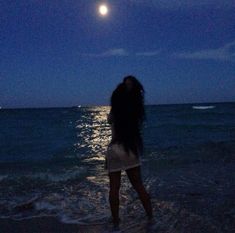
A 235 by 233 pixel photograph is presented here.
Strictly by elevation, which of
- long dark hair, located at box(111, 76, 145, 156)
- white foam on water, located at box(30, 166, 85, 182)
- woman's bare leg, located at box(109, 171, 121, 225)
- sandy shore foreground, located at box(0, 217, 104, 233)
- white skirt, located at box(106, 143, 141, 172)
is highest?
long dark hair, located at box(111, 76, 145, 156)

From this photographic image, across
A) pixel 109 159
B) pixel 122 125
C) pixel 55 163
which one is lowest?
pixel 55 163

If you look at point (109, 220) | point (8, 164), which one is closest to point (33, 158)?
point (8, 164)

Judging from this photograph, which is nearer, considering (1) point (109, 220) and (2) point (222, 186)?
(1) point (109, 220)

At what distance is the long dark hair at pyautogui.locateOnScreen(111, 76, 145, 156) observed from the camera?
4.99 meters

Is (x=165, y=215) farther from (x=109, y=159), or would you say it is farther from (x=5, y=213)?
(x=5, y=213)

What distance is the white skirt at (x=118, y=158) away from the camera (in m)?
5.00

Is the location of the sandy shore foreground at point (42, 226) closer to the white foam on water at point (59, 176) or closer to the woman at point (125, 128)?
the woman at point (125, 128)

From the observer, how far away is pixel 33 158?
1563 centimetres

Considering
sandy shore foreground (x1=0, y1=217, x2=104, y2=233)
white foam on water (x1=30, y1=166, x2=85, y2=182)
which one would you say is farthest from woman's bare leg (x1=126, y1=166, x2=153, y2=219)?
white foam on water (x1=30, y1=166, x2=85, y2=182)

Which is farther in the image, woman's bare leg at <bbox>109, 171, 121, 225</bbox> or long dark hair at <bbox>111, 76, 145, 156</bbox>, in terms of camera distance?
woman's bare leg at <bbox>109, 171, 121, 225</bbox>

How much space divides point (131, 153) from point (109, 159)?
0.28 m

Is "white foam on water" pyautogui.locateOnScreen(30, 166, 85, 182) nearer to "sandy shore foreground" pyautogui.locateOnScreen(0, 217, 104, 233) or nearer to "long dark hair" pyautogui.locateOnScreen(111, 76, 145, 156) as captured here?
"sandy shore foreground" pyautogui.locateOnScreen(0, 217, 104, 233)

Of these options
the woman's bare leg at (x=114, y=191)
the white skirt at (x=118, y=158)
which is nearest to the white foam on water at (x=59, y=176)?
the woman's bare leg at (x=114, y=191)

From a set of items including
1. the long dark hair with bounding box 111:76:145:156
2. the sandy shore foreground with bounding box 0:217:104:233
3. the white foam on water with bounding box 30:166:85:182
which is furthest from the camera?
the white foam on water with bounding box 30:166:85:182
